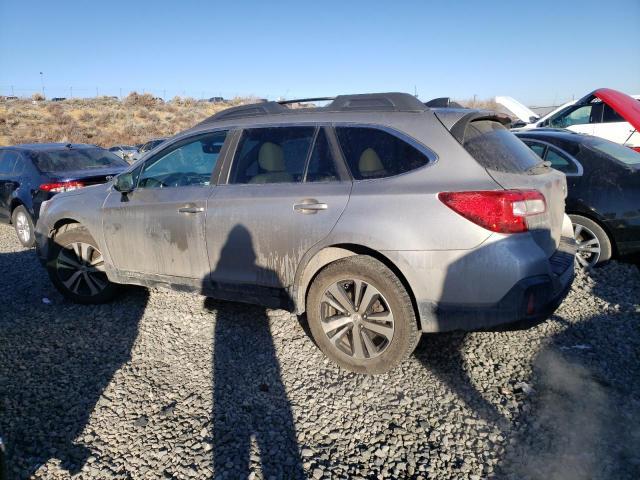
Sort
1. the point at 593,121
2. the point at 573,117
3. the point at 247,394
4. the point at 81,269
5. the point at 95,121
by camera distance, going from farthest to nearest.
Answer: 1. the point at 95,121
2. the point at 573,117
3. the point at 593,121
4. the point at 81,269
5. the point at 247,394

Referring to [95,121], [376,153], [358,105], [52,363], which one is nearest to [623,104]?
[358,105]

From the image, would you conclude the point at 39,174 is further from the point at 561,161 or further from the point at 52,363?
the point at 561,161

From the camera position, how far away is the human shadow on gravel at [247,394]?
8.22 feet

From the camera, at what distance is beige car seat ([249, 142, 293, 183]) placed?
346cm

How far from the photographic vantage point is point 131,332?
13.4 feet

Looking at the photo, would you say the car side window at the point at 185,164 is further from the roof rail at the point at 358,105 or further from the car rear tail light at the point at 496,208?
the car rear tail light at the point at 496,208

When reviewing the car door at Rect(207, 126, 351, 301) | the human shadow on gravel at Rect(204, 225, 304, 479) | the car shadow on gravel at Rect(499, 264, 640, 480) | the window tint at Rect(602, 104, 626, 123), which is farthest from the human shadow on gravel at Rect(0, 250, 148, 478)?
the window tint at Rect(602, 104, 626, 123)

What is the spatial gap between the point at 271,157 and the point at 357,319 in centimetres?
140

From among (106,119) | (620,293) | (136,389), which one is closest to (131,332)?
(136,389)

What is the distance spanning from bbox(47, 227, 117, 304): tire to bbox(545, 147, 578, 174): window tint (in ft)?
16.7

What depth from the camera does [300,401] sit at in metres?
3.04

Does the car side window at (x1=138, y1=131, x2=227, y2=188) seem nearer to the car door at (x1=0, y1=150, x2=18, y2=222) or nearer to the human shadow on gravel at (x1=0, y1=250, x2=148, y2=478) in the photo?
the human shadow on gravel at (x1=0, y1=250, x2=148, y2=478)

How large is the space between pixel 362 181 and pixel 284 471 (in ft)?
5.98

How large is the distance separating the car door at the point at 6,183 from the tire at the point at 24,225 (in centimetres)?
21
